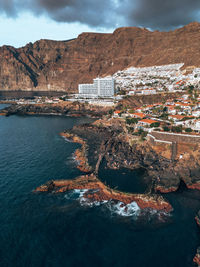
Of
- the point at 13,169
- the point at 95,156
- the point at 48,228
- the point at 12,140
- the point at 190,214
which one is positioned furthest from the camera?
the point at 12,140

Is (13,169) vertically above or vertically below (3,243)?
above

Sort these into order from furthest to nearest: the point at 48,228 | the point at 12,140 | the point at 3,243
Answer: the point at 12,140 < the point at 48,228 < the point at 3,243

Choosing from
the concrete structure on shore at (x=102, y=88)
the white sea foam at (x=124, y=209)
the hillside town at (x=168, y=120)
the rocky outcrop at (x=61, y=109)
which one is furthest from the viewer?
the concrete structure on shore at (x=102, y=88)

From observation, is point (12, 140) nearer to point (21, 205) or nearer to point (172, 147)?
point (21, 205)

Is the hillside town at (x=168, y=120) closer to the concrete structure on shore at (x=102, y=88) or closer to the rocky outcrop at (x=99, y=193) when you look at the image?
the rocky outcrop at (x=99, y=193)

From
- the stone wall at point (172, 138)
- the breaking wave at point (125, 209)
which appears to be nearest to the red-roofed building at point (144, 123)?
the stone wall at point (172, 138)

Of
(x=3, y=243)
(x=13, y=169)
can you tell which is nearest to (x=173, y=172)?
(x=3, y=243)
